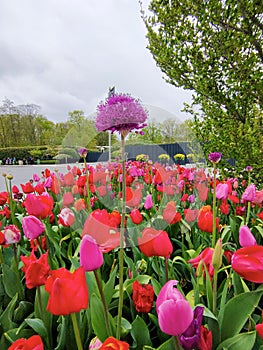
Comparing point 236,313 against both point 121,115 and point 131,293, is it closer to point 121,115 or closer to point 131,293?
point 131,293

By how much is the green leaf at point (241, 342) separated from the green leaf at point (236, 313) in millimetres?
50

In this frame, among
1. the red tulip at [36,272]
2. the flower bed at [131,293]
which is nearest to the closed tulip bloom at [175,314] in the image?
the flower bed at [131,293]

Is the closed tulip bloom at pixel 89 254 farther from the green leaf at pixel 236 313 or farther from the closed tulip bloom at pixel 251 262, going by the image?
the green leaf at pixel 236 313

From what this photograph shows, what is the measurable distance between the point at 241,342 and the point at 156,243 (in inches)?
9.8

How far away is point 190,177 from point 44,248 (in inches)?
48.3

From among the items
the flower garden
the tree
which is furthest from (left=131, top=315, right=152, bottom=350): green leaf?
the tree

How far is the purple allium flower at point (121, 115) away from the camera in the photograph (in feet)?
2.06

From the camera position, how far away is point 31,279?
0.69 m

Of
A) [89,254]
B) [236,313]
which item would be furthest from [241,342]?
[89,254]

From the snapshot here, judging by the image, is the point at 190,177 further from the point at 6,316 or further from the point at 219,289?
the point at 6,316

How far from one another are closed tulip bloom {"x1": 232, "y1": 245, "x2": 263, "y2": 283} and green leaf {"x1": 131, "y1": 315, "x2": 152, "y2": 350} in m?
0.29

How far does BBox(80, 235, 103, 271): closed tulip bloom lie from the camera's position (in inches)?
19.6

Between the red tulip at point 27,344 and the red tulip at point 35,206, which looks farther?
the red tulip at point 35,206

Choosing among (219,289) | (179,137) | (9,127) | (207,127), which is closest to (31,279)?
(219,289)
